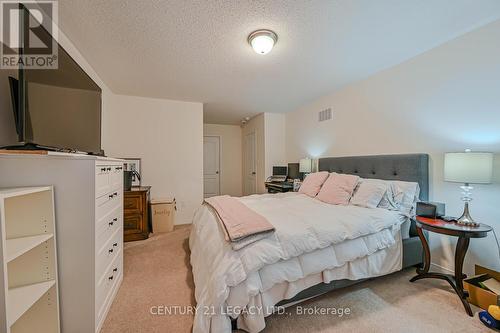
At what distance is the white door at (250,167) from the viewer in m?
5.39

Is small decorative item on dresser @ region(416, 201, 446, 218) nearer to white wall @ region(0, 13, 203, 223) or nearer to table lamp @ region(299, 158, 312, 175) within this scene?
table lamp @ region(299, 158, 312, 175)

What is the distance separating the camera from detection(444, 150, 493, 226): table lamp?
1.61m

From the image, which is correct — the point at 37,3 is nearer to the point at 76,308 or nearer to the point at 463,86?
the point at 76,308

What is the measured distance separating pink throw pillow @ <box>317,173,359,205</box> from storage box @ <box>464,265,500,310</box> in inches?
44.3

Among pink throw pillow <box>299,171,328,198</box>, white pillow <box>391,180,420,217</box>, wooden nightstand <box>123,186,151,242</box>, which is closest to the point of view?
white pillow <box>391,180,420,217</box>

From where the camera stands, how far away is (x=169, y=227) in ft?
11.3

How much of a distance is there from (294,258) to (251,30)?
1.96 meters

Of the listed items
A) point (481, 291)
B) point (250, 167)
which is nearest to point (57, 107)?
point (481, 291)

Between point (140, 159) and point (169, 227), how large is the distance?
1334 millimetres

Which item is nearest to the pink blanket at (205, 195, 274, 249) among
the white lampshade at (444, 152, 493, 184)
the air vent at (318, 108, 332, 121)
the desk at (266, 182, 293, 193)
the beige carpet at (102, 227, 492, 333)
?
the beige carpet at (102, 227, 492, 333)

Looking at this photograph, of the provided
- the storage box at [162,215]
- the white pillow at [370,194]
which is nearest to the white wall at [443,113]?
the white pillow at [370,194]

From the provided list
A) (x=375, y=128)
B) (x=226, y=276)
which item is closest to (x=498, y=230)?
(x=375, y=128)

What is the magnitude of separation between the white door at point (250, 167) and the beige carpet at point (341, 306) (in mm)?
3353

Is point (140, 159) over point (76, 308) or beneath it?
over
